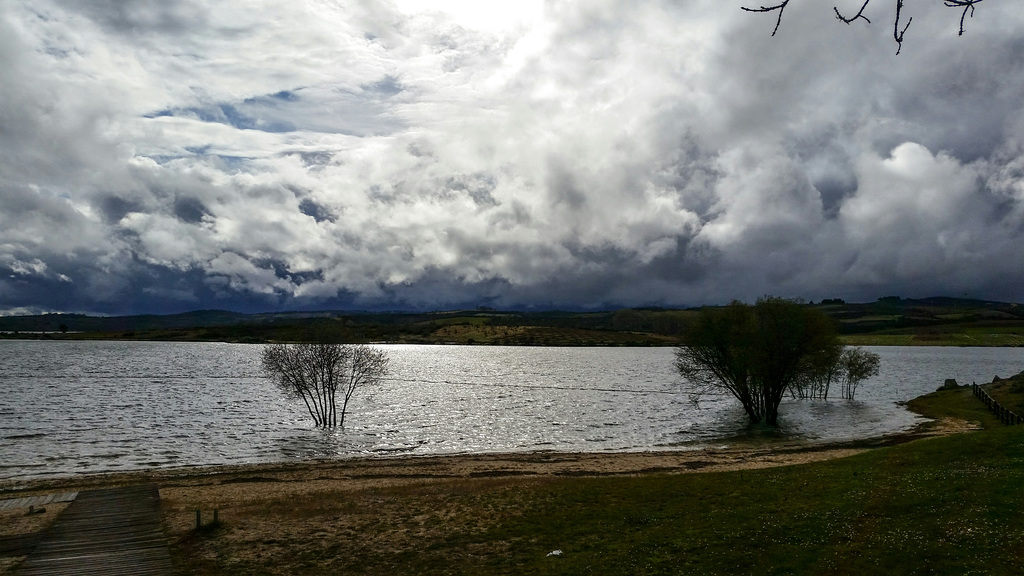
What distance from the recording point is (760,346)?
70.8 m

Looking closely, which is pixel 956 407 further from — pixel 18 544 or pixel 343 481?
pixel 18 544

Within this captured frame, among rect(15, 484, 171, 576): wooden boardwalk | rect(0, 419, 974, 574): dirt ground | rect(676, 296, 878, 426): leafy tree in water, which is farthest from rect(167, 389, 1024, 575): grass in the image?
rect(676, 296, 878, 426): leafy tree in water

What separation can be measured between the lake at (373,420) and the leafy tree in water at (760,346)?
596cm

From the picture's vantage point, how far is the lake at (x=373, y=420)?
2263 inches

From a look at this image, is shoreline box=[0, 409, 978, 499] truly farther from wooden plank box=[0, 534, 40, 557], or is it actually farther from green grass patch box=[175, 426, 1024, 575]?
wooden plank box=[0, 534, 40, 557]

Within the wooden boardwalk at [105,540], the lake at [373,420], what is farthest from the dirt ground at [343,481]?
the lake at [373,420]

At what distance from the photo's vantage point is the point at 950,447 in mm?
34000

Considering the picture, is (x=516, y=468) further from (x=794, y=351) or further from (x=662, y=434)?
(x=794, y=351)

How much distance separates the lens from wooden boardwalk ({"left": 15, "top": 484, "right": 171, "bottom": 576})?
2355cm

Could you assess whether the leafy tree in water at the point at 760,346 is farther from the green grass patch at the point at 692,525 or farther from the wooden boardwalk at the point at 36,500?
the wooden boardwalk at the point at 36,500

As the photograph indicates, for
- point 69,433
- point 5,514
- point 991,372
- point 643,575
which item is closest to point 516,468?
point 643,575

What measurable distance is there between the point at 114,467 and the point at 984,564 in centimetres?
5688

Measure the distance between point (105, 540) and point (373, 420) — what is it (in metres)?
53.9

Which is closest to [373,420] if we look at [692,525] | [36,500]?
[36,500]
